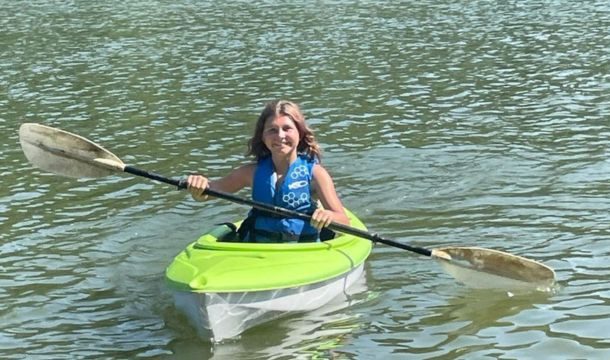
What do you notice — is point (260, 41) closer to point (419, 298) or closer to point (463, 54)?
point (463, 54)

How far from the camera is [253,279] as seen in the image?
7.36m

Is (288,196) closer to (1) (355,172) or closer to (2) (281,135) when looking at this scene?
(2) (281,135)

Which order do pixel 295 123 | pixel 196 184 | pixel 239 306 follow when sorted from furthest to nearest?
pixel 295 123
pixel 196 184
pixel 239 306

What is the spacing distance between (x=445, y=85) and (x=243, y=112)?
3.91 metres

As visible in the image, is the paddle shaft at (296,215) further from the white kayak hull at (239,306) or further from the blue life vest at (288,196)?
the white kayak hull at (239,306)

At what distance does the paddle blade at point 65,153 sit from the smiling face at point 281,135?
159 centimetres

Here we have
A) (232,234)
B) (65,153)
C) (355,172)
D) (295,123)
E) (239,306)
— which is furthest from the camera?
(355,172)

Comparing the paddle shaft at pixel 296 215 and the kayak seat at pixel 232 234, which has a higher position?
the paddle shaft at pixel 296 215

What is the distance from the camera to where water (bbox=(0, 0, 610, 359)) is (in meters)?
7.68

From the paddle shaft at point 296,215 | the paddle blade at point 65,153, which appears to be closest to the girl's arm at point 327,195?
the paddle shaft at point 296,215

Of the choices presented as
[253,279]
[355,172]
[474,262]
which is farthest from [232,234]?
[355,172]

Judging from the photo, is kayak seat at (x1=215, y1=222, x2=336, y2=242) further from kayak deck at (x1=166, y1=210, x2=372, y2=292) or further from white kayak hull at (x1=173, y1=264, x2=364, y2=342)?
white kayak hull at (x1=173, y1=264, x2=364, y2=342)

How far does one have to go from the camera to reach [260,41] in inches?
1001

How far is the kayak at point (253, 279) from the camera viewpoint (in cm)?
722
